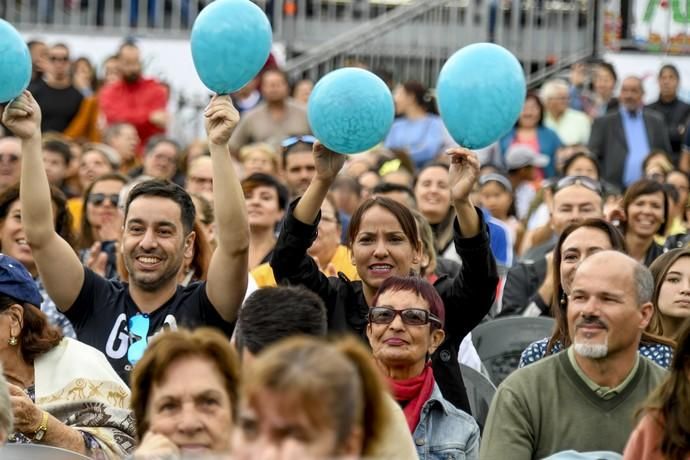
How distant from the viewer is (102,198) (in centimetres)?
1089

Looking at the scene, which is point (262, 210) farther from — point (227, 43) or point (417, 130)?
point (417, 130)

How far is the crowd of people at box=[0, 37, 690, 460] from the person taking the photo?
5.09m

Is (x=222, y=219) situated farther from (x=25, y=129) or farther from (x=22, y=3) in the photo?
(x=22, y=3)

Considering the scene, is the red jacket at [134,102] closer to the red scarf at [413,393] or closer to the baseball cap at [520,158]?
the baseball cap at [520,158]

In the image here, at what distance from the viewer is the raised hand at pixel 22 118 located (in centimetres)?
723

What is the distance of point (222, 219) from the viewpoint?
6977mm

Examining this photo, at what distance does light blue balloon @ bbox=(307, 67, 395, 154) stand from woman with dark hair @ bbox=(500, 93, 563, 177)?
28.2ft

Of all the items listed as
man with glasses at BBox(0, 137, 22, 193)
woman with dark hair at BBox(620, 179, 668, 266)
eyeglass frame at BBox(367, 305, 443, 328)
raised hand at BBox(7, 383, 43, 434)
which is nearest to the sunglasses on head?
man with glasses at BBox(0, 137, 22, 193)

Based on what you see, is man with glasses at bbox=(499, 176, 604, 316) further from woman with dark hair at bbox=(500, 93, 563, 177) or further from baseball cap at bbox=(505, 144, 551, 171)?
woman with dark hair at bbox=(500, 93, 563, 177)

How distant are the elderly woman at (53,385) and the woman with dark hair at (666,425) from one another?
187 centimetres

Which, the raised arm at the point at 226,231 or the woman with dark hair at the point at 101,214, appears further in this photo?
the woman with dark hair at the point at 101,214

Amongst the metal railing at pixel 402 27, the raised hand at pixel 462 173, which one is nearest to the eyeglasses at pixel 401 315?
the raised hand at pixel 462 173

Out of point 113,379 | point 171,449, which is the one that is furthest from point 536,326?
point 171,449

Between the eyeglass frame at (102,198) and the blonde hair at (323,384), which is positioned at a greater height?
the eyeglass frame at (102,198)
